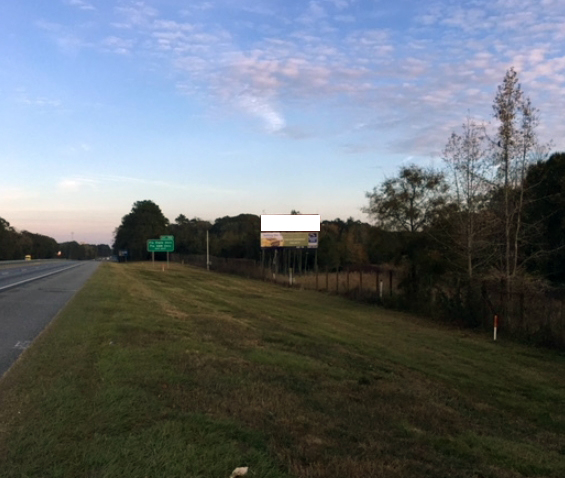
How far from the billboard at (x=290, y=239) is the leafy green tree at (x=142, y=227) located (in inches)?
2817

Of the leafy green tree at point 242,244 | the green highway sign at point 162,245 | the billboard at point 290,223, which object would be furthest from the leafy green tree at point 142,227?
the billboard at point 290,223

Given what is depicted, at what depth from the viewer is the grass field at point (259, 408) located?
550 cm

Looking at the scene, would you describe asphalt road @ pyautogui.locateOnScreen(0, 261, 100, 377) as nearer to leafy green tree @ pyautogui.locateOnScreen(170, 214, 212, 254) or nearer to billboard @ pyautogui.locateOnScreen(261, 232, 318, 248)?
billboard @ pyautogui.locateOnScreen(261, 232, 318, 248)

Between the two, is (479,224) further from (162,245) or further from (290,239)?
(162,245)

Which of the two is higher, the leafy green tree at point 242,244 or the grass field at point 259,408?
the leafy green tree at point 242,244

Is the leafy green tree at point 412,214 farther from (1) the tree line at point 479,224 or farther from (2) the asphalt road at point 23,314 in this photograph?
(2) the asphalt road at point 23,314

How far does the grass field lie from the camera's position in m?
5.50

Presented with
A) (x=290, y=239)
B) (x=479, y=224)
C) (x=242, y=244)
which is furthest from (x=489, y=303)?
(x=242, y=244)

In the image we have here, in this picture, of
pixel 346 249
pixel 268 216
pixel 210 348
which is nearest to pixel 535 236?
pixel 210 348

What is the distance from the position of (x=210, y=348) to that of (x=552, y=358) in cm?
1046

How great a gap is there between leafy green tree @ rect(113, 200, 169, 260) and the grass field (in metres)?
115

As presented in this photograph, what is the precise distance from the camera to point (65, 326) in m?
14.8

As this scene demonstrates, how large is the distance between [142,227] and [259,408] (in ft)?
414

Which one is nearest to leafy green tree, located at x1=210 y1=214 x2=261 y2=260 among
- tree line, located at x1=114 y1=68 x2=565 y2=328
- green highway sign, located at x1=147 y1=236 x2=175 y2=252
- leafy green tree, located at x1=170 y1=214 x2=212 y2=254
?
leafy green tree, located at x1=170 y1=214 x2=212 y2=254
